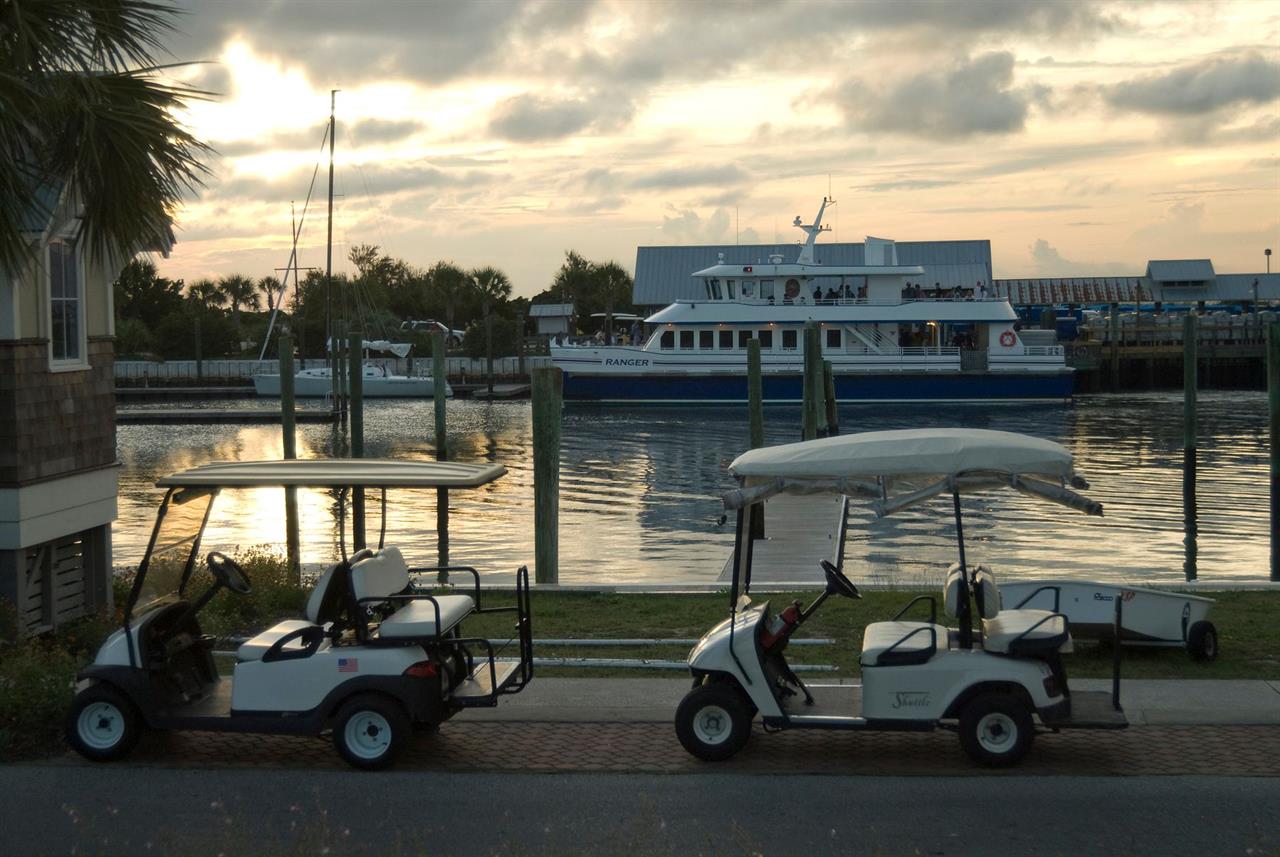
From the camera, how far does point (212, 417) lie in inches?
2053

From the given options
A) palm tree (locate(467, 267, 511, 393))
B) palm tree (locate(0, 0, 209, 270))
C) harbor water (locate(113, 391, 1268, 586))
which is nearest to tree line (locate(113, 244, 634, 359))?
palm tree (locate(467, 267, 511, 393))

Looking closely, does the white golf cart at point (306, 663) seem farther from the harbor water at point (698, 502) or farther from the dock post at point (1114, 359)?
the dock post at point (1114, 359)

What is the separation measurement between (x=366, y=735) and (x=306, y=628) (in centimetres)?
70

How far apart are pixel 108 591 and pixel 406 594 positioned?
555cm

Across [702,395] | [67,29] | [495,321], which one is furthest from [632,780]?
[495,321]

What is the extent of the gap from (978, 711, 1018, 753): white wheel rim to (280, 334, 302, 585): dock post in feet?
18.4

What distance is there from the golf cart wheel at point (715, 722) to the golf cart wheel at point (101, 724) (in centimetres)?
314

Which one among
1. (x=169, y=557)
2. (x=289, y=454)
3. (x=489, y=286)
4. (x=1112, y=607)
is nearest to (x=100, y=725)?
(x=169, y=557)

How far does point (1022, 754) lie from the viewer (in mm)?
7562

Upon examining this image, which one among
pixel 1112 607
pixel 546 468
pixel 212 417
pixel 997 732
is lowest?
pixel 212 417

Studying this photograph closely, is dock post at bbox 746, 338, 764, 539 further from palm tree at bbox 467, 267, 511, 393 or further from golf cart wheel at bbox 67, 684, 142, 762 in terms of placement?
palm tree at bbox 467, 267, 511, 393

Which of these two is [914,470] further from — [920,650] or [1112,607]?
[1112,607]

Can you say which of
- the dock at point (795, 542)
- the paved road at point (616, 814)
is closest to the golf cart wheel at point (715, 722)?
the paved road at point (616, 814)

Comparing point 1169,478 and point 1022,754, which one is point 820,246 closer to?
point 1169,478
